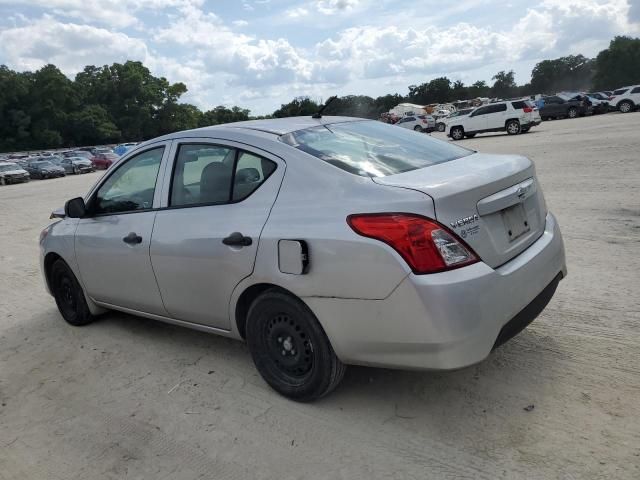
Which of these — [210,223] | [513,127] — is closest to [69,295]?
[210,223]

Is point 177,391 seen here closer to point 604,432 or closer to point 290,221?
point 290,221

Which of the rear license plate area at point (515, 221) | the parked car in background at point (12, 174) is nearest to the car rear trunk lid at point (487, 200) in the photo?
the rear license plate area at point (515, 221)

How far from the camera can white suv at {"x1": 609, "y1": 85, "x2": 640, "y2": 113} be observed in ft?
107

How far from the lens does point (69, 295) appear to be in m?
5.07

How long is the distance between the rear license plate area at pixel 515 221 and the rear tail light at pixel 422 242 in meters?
0.43

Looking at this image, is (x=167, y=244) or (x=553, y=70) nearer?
(x=167, y=244)

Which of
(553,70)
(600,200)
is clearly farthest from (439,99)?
(600,200)

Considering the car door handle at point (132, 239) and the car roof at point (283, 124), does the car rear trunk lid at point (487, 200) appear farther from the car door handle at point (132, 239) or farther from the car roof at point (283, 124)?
the car door handle at point (132, 239)

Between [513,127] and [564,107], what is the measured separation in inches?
506

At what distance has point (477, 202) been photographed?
280 cm

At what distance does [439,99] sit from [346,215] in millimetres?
120344

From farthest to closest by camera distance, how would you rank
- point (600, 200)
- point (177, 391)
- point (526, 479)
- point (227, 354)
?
1. point (600, 200)
2. point (227, 354)
3. point (177, 391)
4. point (526, 479)

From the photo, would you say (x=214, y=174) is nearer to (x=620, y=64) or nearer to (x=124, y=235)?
(x=124, y=235)

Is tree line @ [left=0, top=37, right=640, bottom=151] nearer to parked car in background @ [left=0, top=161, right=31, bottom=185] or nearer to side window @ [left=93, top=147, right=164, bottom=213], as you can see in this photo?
parked car in background @ [left=0, top=161, right=31, bottom=185]
